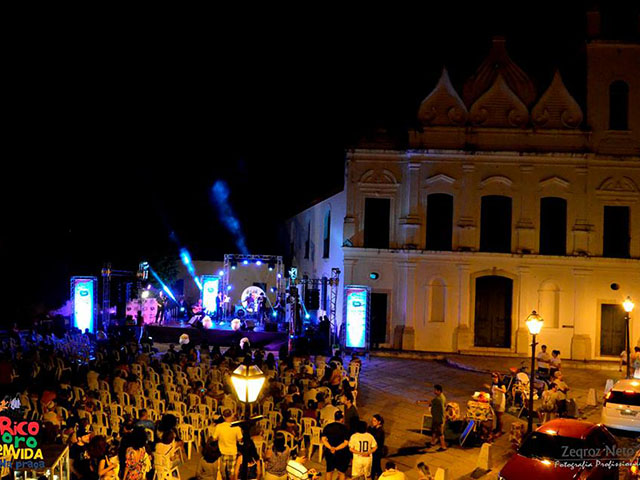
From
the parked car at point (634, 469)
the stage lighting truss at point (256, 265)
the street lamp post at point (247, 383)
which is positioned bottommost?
the parked car at point (634, 469)

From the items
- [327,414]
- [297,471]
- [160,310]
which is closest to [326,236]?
[160,310]

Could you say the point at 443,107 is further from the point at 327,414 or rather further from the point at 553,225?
the point at 327,414

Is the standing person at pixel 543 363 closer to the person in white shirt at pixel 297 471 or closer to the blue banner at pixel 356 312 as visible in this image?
the blue banner at pixel 356 312

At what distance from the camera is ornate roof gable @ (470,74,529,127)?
2680 centimetres

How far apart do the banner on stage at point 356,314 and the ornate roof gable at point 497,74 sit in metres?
10.2

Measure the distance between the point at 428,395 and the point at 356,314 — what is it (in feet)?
21.4

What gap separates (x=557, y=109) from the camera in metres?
26.6

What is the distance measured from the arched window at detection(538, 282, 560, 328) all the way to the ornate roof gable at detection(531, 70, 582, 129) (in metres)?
7.16

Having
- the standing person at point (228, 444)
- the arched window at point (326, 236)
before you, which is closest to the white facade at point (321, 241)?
the arched window at point (326, 236)

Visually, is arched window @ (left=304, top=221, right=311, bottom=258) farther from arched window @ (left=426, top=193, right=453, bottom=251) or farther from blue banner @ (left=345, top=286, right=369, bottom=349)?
blue banner @ (left=345, top=286, right=369, bottom=349)

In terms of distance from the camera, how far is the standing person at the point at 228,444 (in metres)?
10.2

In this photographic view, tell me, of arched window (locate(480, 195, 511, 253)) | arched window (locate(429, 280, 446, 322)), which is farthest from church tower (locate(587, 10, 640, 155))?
arched window (locate(429, 280, 446, 322))

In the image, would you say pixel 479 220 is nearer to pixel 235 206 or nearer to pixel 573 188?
pixel 573 188

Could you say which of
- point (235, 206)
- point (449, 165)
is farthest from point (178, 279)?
point (449, 165)
